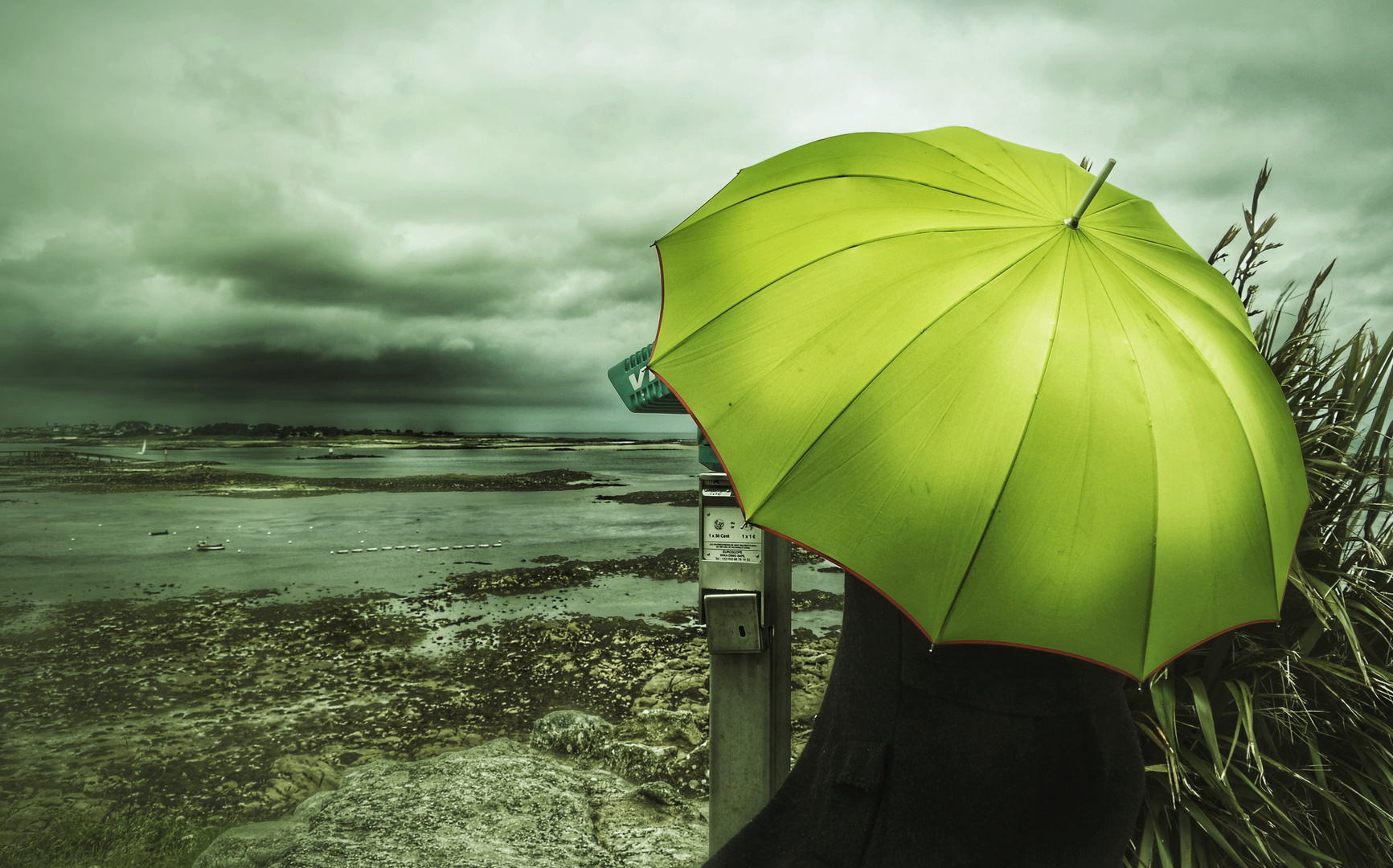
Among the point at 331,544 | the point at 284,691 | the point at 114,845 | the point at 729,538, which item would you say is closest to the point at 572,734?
the point at 114,845

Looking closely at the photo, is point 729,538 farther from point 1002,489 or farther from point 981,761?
point 1002,489

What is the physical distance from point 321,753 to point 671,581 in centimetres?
630

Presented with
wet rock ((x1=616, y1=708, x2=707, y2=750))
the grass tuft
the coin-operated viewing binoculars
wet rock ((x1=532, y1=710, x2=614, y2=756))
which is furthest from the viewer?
wet rock ((x1=616, y1=708, x2=707, y2=750))

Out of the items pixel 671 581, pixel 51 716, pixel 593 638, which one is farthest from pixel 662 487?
pixel 51 716

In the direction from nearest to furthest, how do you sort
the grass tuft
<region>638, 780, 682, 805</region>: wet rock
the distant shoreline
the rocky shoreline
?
the grass tuft
<region>638, 780, 682, 805</region>: wet rock
the rocky shoreline
the distant shoreline

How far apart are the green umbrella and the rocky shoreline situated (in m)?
3.46

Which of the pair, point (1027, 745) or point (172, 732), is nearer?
point (1027, 745)

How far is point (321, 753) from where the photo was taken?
185 inches

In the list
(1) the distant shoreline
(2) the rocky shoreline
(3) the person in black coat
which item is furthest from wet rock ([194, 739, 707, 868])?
(1) the distant shoreline

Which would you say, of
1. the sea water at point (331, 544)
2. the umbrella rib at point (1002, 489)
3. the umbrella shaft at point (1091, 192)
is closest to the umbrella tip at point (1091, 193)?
the umbrella shaft at point (1091, 192)

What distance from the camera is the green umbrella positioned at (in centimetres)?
110

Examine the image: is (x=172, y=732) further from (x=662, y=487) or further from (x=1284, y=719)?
(x=662, y=487)

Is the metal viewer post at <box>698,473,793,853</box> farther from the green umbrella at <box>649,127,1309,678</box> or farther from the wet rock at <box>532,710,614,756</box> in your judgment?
the wet rock at <box>532,710,614,756</box>

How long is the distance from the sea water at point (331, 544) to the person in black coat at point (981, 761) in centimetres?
699
